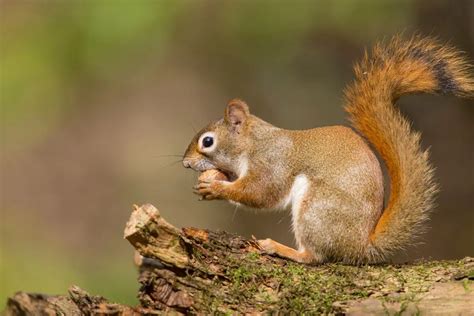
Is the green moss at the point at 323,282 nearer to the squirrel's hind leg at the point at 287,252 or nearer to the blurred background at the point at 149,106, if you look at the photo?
the squirrel's hind leg at the point at 287,252

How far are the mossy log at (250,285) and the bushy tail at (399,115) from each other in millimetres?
184

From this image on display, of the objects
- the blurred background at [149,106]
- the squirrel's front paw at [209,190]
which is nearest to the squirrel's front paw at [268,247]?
the squirrel's front paw at [209,190]

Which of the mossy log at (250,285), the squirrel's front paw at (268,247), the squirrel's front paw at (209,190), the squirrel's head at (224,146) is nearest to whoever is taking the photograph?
the mossy log at (250,285)

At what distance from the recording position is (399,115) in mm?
2311

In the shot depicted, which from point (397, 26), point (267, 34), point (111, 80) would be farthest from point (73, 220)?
point (397, 26)

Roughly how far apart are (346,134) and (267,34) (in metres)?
2.19

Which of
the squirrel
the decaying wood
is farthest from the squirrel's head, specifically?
the decaying wood

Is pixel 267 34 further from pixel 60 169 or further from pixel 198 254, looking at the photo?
pixel 198 254

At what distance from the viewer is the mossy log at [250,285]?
187 cm

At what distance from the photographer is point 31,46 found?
3.78 metres

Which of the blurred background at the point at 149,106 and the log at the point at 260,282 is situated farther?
the blurred background at the point at 149,106

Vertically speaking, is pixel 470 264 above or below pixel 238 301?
above

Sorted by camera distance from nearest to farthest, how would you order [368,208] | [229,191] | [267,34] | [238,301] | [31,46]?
[238,301] < [368,208] < [229,191] < [31,46] < [267,34]

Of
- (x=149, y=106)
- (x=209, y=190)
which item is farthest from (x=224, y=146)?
(x=149, y=106)
